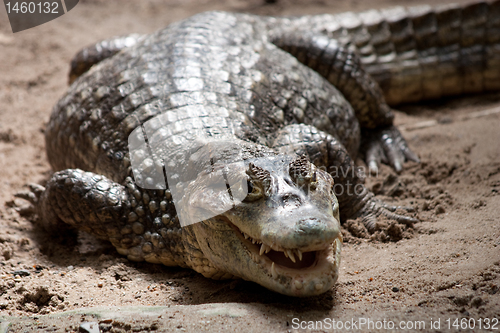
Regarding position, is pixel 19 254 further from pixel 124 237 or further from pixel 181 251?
pixel 181 251

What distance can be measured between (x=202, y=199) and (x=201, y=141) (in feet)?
1.96

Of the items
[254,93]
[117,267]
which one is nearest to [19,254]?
[117,267]

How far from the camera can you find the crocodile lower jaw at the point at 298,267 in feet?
7.63

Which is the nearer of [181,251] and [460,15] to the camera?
[181,251]

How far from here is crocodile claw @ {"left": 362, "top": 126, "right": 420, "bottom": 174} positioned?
458 centimetres

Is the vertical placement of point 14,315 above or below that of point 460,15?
below

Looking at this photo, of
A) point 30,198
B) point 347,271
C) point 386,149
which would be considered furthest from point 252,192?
point 386,149

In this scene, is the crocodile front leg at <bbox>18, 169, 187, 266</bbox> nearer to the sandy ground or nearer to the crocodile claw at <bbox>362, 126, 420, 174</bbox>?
the sandy ground

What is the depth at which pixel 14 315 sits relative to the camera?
2.60 m

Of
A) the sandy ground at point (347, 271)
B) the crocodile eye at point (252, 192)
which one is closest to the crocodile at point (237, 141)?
the crocodile eye at point (252, 192)

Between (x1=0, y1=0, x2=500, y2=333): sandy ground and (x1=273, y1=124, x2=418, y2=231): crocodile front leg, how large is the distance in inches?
7.3

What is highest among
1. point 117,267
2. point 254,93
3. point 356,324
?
point 254,93

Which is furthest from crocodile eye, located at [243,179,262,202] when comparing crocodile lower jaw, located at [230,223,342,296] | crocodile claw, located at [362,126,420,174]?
crocodile claw, located at [362,126,420,174]

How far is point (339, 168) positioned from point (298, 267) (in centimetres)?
139
